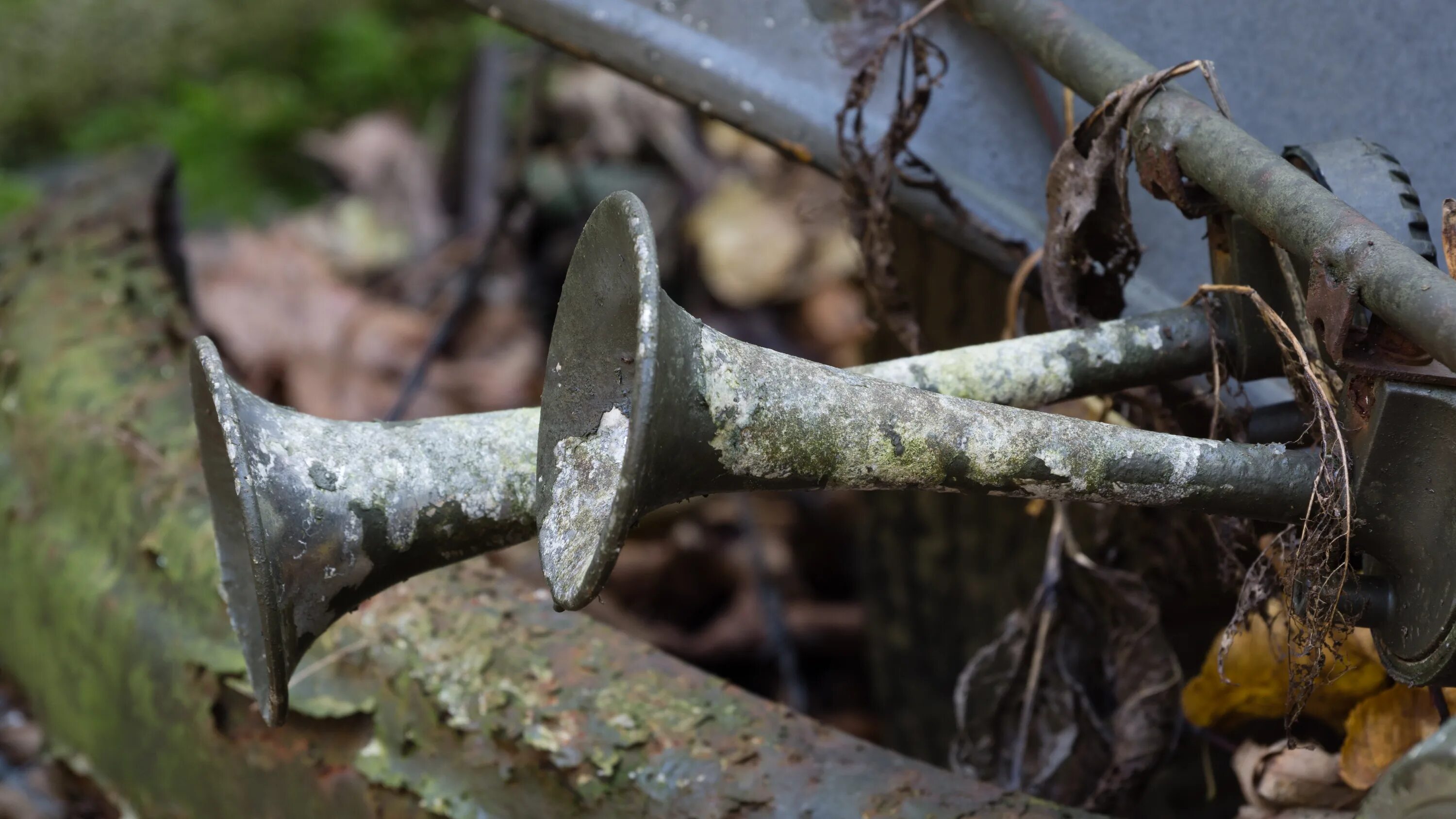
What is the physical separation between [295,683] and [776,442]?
0.73 metres

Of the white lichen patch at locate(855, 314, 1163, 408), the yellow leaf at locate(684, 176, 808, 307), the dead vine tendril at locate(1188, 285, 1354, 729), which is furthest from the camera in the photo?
the yellow leaf at locate(684, 176, 808, 307)

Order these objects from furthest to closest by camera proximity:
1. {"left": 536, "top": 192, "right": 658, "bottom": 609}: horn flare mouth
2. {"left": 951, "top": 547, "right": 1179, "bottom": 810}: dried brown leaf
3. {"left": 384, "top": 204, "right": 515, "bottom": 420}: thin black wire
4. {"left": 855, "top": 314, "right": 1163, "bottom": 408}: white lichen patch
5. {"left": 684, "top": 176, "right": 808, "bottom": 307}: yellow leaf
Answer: {"left": 684, "top": 176, "right": 808, "bottom": 307}: yellow leaf → {"left": 384, "top": 204, "right": 515, "bottom": 420}: thin black wire → {"left": 951, "top": 547, "right": 1179, "bottom": 810}: dried brown leaf → {"left": 855, "top": 314, "right": 1163, "bottom": 408}: white lichen patch → {"left": 536, "top": 192, "right": 658, "bottom": 609}: horn flare mouth

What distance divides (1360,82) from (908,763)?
871mm

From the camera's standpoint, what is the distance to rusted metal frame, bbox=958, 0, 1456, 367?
83 cm

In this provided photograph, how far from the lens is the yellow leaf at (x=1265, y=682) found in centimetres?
117

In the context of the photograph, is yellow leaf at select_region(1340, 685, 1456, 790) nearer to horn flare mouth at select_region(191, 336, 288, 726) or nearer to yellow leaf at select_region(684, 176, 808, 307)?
horn flare mouth at select_region(191, 336, 288, 726)

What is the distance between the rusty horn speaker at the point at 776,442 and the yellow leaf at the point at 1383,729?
11.7 inches

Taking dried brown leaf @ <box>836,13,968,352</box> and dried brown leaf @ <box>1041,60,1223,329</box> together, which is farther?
dried brown leaf @ <box>836,13,968,352</box>

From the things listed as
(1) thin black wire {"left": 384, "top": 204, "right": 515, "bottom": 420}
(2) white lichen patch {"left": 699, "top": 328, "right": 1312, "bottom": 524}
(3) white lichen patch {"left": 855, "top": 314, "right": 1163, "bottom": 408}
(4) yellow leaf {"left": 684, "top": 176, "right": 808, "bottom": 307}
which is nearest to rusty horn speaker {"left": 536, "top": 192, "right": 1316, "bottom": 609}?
(2) white lichen patch {"left": 699, "top": 328, "right": 1312, "bottom": 524}

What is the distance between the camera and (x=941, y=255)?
2.06 meters

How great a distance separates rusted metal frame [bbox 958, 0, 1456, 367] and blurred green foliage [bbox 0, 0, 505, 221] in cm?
341

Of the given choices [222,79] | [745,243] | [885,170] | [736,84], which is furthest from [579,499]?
[222,79]

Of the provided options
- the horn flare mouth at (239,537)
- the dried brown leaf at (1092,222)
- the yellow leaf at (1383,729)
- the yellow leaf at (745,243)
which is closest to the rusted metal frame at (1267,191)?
the dried brown leaf at (1092,222)

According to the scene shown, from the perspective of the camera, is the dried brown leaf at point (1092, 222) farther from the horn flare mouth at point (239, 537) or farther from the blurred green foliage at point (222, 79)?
the blurred green foliage at point (222, 79)
